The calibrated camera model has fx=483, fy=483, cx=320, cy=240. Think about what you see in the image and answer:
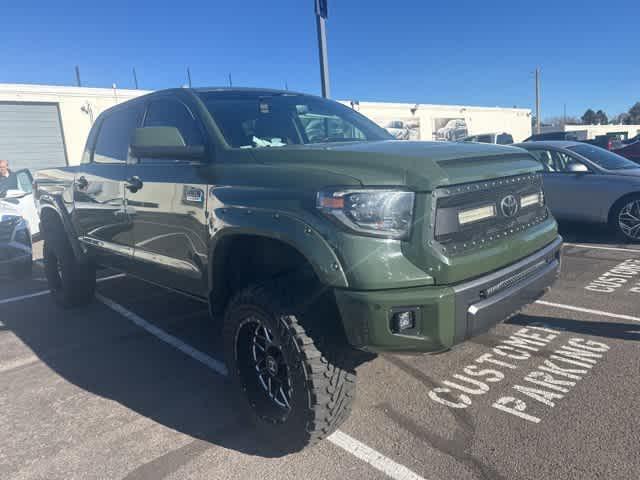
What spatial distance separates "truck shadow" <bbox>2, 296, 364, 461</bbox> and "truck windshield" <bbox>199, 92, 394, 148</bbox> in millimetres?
1683

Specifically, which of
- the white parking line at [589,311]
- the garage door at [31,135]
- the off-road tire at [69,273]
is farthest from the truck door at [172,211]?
the garage door at [31,135]

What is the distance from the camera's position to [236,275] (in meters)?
2.97

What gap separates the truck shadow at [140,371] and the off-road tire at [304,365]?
0.55 ft

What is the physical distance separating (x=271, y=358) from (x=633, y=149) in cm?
1467

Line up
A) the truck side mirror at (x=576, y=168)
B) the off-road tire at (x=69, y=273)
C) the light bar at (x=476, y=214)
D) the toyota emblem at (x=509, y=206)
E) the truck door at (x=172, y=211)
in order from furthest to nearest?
the truck side mirror at (x=576, y=168) < the off-road tire at (x=69, y=273) < the truck door at (x=172, y=211) < the toyota emblem at (x=509, y=206) < the light bar at (x=476, y=214)

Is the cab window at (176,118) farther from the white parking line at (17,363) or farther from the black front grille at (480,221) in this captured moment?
the white parking line at (17,363)

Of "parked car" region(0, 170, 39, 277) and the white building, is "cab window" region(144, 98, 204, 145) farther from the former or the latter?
the white building

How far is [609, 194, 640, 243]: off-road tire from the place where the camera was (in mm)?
6887

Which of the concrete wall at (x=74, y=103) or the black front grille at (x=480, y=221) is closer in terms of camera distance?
the black front grille at (x=480, y=221)

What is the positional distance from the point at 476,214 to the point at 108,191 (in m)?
3.05

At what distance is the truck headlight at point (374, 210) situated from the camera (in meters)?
2.20

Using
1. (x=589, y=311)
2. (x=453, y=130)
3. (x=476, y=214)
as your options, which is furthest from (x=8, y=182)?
(x=453, y=130)

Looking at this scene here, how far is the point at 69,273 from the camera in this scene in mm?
5117

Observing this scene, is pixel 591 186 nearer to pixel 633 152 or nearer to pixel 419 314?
pixel 419 314
